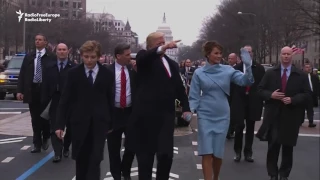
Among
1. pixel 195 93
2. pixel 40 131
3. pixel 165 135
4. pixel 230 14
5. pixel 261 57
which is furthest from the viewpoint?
pixel 230 14

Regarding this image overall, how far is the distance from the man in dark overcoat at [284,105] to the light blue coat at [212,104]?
0.97 meters

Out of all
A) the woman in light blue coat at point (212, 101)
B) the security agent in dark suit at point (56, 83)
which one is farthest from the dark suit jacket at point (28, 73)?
the woman in light blue coat at point (212, 101)

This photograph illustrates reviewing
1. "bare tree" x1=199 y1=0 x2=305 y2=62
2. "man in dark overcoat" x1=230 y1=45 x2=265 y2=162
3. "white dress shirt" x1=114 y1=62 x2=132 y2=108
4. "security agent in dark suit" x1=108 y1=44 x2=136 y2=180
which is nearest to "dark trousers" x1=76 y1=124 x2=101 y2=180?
"security agent in dark suit" x1=108 y1=44 x2=136 y2=180

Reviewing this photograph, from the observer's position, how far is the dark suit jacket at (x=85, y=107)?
19.9ft

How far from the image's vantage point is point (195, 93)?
22.5 ft

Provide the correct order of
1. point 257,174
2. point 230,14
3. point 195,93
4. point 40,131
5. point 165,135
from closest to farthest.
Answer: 1. point 165,135
2. point 195,93
3. point 257,174
4. point 40,131
5. point 230,14

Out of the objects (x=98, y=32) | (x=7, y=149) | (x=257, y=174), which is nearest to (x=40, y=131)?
(x=7, y=149)

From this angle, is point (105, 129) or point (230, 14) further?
point (230, 14)

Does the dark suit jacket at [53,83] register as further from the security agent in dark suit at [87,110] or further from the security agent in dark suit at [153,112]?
the security agent in dark suit at [153,112]

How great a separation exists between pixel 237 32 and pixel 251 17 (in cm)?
588

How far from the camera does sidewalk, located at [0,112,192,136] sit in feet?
42.2

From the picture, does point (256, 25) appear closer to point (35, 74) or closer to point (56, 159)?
point (35, 74)

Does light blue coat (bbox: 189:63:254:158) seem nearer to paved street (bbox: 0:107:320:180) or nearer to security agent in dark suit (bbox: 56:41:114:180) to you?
security agent in dark suit (bbox: 56:41:114:180)

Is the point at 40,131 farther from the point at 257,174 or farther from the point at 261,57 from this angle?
the point at 261,57
